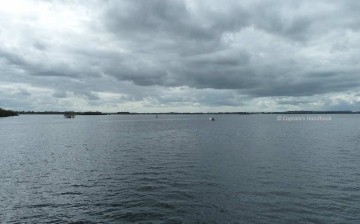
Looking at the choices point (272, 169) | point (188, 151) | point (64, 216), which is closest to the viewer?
point (64, 216)

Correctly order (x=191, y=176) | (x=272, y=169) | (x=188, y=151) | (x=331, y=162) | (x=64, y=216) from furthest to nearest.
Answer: (x=188, y=151)
(x=331, y=162)
(x=272, y=169)
(x=191, y=176)
(x=64, y=216)

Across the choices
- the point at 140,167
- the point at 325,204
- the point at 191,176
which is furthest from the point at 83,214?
the point at 325,204

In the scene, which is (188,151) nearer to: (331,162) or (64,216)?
(331,162)

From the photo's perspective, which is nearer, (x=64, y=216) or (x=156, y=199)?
(x=64, y=216)

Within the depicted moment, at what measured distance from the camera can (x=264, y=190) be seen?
109 feet

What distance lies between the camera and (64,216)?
25.8m

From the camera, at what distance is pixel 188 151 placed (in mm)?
65500

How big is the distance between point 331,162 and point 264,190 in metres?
24.3

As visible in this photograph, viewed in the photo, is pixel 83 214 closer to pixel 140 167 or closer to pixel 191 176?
pixel 191 176

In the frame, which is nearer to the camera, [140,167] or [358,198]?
[358,198]

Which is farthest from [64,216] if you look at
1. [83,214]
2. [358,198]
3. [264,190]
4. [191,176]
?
[358,198]

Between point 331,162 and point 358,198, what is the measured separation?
21.7 meters

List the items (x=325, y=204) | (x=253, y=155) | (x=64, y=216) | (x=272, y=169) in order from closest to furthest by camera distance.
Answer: (x=64, y=216) → (x=325, y=204) → (x=272, y=169) → (x=253, y=155)

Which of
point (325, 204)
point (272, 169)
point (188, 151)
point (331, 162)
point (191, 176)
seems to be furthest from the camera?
point (188, 151)
